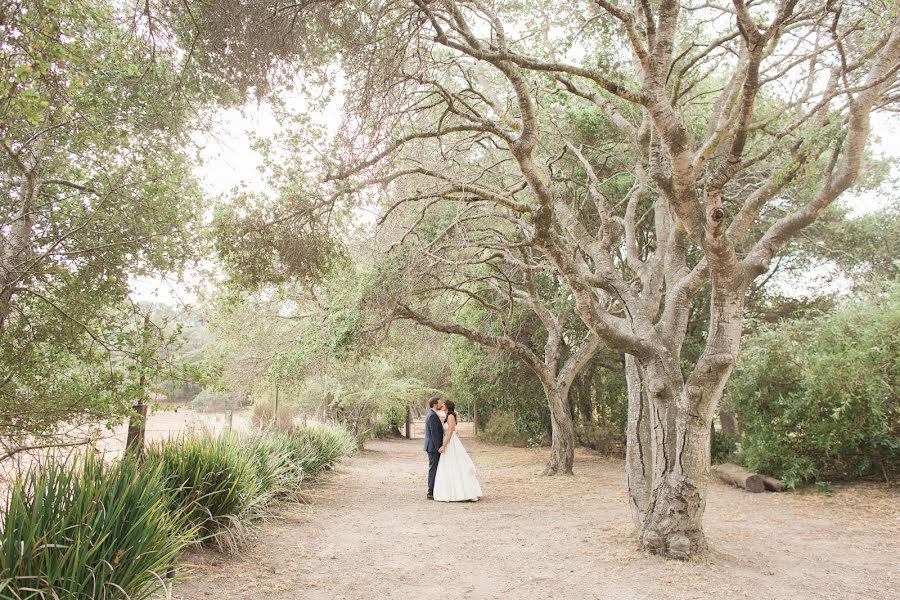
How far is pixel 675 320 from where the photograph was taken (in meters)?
6.68

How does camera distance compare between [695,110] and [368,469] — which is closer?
[695,110]

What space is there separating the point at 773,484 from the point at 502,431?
16.5 meters

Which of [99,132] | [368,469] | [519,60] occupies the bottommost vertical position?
[368,469]

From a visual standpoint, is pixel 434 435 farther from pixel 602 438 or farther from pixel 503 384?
pixel 602 438

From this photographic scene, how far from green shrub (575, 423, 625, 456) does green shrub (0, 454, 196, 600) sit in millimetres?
17265

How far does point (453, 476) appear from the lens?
10.2 m

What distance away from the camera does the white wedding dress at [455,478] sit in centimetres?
1009

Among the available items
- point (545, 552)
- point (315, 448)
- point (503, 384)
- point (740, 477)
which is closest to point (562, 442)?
point (740, 477)

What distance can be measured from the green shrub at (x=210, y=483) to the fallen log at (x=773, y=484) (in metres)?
9.88

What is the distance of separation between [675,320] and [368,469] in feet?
35.7

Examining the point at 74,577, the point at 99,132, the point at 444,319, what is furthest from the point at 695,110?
the point at 74,577

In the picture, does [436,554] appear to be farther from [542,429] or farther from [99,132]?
[542,429]

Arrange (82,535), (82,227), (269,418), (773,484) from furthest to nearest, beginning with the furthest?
(269,418)
(773,484)
(82,227)
(82,535)

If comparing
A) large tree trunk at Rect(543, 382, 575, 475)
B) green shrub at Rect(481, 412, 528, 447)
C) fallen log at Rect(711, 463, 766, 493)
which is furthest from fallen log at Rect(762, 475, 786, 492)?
green shrub at Rect(481, 412, 528, 447)
